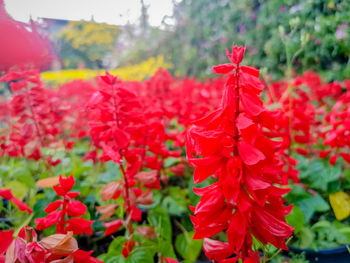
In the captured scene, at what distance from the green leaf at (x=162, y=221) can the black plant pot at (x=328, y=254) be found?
57 centimetres

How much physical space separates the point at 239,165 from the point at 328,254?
3.44 ft

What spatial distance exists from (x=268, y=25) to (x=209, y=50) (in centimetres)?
175

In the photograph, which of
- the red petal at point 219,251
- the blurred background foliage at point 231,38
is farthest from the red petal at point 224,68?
the blurred background foliage at point 231,38

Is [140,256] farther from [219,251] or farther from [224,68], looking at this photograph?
[224,68]

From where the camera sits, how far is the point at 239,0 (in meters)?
4.91

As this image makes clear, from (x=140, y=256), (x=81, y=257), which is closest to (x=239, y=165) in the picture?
(x=81, y=257)

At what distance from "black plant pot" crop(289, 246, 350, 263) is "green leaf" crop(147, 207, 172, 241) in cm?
57

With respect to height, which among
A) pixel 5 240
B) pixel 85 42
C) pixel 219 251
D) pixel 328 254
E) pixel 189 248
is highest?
pixel 85 42

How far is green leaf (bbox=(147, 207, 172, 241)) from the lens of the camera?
116 cm

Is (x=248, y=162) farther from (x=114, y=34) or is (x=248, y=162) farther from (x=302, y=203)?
(x=114, y=34)

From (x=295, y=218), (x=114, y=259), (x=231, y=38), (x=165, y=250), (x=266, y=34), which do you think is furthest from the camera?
(x=231, y=38)

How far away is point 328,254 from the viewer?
1229 mm

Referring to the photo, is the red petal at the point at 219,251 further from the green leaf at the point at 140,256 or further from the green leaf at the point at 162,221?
the green leaf at the point at 162,221

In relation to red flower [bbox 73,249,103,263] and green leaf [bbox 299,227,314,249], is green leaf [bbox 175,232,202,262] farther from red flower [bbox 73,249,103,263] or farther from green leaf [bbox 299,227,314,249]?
red flower [bbox 73,249,103,263]
